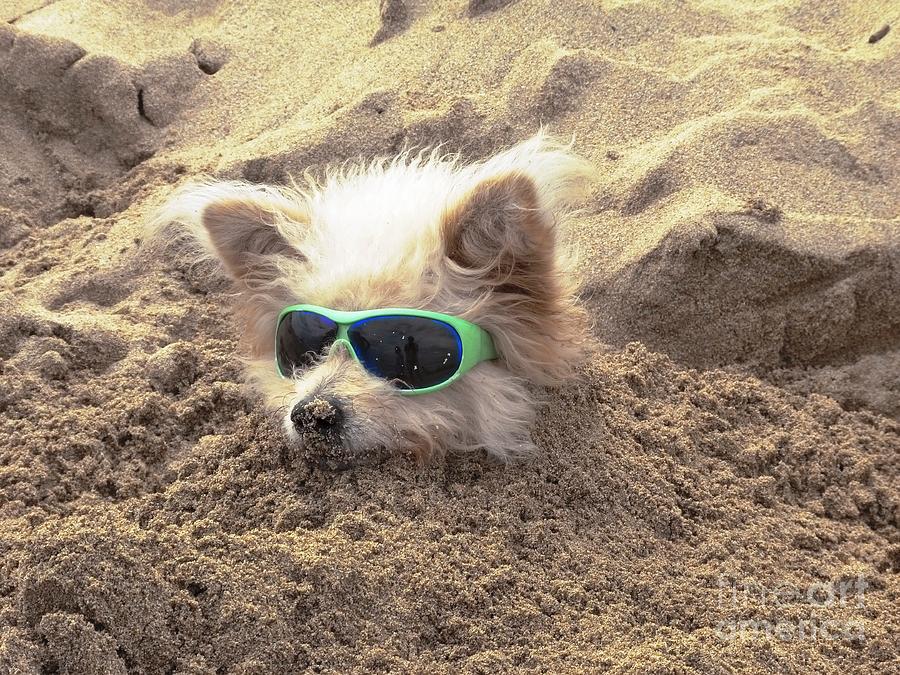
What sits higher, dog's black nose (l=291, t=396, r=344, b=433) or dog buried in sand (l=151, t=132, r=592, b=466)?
dog buried in sand (l=151, t=132, r=592, b=466)

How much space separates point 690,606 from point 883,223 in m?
1.82

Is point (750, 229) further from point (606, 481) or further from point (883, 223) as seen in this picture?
point (606, 481)

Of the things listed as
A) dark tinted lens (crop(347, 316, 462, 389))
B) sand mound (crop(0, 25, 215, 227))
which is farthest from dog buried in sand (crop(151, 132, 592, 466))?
sand mound (crop(0, 25, 215, 227))

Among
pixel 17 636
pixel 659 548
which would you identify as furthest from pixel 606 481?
pixel 17 636

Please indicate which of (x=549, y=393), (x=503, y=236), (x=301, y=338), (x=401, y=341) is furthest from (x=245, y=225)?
(x=549, y=393)

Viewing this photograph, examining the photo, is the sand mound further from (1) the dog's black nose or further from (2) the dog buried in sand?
(1) the dog's black nose

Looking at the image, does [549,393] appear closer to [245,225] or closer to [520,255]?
[520,255]

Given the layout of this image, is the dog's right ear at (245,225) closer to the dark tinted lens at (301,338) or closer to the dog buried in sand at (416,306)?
the dog buried in sand at (416,306)

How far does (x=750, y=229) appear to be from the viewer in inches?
117

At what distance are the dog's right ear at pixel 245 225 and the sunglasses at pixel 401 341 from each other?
0.34 metres

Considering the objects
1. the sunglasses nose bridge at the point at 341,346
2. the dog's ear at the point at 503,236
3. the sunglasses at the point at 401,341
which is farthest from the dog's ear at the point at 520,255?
the sunglasses nose bridge at the point at 341,346

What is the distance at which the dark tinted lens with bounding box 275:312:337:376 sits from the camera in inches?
96.0

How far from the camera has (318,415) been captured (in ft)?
7.44

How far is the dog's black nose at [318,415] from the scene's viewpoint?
2268mm
